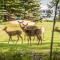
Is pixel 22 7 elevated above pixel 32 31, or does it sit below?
above

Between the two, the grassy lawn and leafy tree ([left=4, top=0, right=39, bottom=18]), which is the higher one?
leafy tree ([left=4, top=0, right=39, bottom=18])

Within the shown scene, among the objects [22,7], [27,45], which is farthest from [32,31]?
[22,7]

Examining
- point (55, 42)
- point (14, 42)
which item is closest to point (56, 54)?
point (55, 42)

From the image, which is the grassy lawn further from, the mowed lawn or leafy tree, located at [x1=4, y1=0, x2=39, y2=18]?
leafy tree, located at [x1=4, y1=0, x2=39, y2=18]

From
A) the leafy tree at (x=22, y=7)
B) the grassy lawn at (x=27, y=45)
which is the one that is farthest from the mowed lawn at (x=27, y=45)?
the leafy tree at (x=22, y=7)

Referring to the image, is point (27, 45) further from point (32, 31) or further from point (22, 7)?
point (22, 7)

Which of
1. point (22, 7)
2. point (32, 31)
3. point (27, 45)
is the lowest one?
point (27, 45)

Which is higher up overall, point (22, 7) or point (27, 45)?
point (22, 7)

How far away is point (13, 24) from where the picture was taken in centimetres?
628

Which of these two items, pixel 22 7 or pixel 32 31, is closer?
pixel 22 7

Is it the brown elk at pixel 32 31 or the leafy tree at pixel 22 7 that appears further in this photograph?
the brown elk at pixel 32 31

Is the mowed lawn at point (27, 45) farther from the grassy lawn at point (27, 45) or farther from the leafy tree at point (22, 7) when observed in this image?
the leafy tree at point (22, 7)

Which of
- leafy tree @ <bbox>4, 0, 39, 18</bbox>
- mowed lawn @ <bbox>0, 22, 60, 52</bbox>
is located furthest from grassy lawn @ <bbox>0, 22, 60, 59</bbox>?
leafy tree @ <bbox>4, 0, 39, 18</bbox>

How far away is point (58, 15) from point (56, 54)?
0.47 meters
